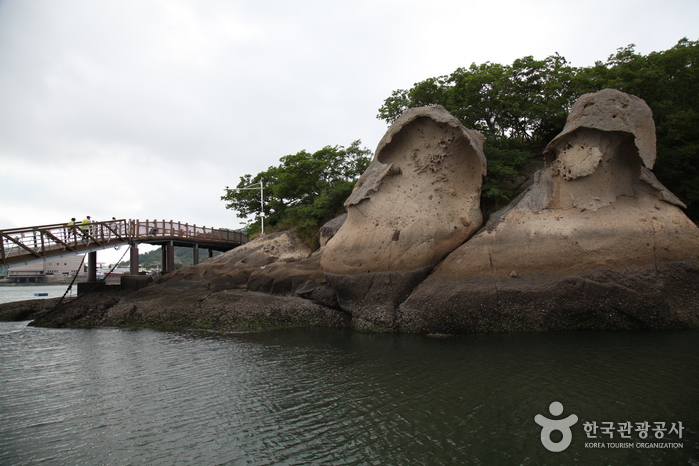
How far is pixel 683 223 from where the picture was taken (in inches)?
448

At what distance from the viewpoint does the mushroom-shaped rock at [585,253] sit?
35.7ft

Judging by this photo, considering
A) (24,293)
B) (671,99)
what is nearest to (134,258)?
(671,99)

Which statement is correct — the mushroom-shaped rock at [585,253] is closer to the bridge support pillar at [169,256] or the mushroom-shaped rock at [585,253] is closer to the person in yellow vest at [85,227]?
the person in yellow vest at [85,227]

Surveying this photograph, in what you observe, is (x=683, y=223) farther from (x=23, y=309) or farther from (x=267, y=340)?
(x=23, y=309)

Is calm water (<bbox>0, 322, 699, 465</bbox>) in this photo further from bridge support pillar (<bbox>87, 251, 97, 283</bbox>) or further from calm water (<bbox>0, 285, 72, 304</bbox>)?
calm water (<bbox>0, 285, 72, 304</bbox>)

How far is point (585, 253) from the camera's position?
1134 centimetres

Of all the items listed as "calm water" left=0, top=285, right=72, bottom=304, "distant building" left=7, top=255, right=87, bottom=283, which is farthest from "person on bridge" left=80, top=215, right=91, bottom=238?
"distant building" left=7, top=255, right=87, bottom=283

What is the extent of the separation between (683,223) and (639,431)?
8.63 metres

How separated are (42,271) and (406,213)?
85.0 meters

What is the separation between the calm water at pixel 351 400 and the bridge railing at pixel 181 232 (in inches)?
509

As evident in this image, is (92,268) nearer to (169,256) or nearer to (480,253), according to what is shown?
(169,256)

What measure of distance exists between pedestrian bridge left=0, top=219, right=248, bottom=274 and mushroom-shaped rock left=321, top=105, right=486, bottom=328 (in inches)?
437

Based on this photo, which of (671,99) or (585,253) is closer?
(585,253)

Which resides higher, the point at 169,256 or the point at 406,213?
the point at 406,213
